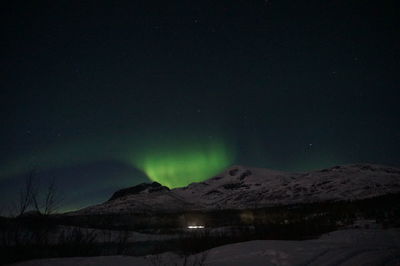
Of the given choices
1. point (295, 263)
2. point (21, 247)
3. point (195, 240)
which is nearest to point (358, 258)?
point (295, 263)

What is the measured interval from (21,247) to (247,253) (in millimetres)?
11151

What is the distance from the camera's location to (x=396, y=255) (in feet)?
26.7

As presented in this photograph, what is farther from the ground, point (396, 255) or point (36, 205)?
point (36, 205)

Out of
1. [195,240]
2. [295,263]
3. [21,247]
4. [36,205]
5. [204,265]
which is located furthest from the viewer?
[195,240]

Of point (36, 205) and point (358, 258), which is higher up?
point (36, 205)

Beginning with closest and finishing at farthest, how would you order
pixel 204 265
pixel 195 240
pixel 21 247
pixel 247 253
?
pixel 204 265 → pixel 247 253 → pixel 21 247 → pixel 195 240

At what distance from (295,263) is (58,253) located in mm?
14281

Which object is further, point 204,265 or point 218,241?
point 218,241

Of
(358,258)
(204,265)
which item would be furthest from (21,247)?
(358,258)

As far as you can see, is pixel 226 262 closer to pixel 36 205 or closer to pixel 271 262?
pixel 271 262

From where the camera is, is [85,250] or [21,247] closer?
[21,247]

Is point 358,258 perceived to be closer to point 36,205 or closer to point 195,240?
point 195,240

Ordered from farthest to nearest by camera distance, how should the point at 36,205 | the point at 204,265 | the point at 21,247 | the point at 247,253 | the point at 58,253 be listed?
1. the point at 58,253
2. the point at 36,205
3. the point at 21,247
4. the point at 247,253
5. the point at 204,265

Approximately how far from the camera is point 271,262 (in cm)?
840
